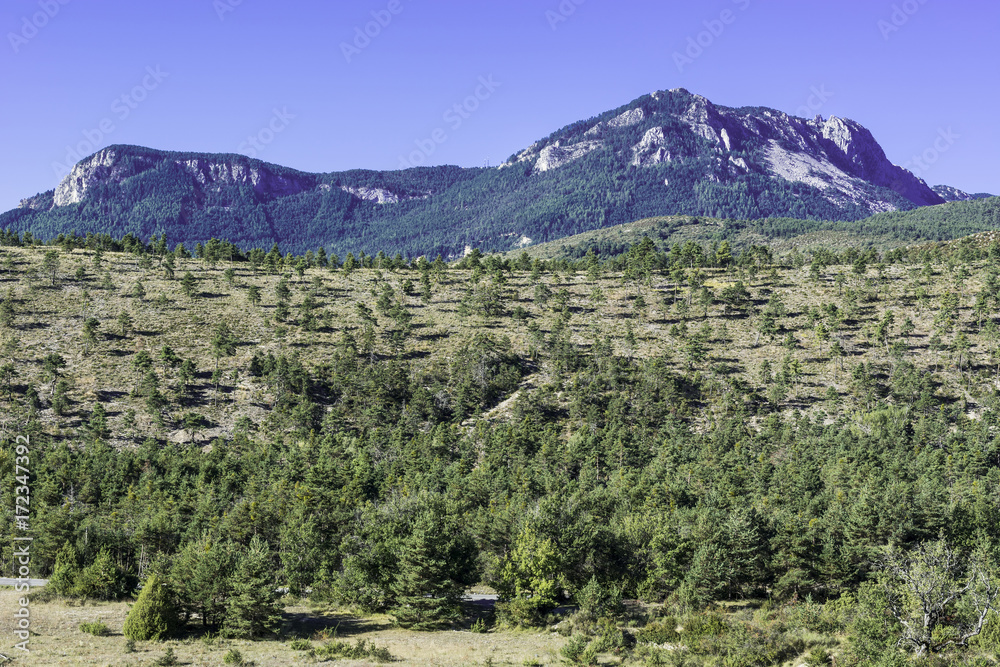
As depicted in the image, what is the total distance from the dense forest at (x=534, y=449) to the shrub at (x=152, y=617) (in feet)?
1.08

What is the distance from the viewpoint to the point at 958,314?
157750mm

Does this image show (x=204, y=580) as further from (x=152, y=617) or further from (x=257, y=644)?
(x=257, y=644)

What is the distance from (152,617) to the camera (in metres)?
48.2

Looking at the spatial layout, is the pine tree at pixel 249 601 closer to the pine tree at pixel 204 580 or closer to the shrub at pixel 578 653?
the pine tree at pixel 204 580

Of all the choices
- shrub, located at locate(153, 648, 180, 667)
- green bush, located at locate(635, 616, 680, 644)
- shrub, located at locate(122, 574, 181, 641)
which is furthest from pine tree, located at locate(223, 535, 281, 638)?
green bush, located at locate(635, 616, 680, 644)

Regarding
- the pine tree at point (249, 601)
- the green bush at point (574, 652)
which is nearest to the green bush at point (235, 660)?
the pine tree at point (249, 601)

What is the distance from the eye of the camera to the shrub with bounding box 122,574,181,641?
47.8 metres

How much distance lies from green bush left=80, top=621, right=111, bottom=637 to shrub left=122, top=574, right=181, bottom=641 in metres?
1.63

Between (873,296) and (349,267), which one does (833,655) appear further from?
(349,267)

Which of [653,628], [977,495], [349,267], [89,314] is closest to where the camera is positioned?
[653,628]

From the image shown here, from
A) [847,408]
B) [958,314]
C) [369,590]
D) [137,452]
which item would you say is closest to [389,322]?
[137,452]

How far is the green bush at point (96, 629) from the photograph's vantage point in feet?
160

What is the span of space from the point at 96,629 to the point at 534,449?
2605 inches

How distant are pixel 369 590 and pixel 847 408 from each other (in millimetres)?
97633
